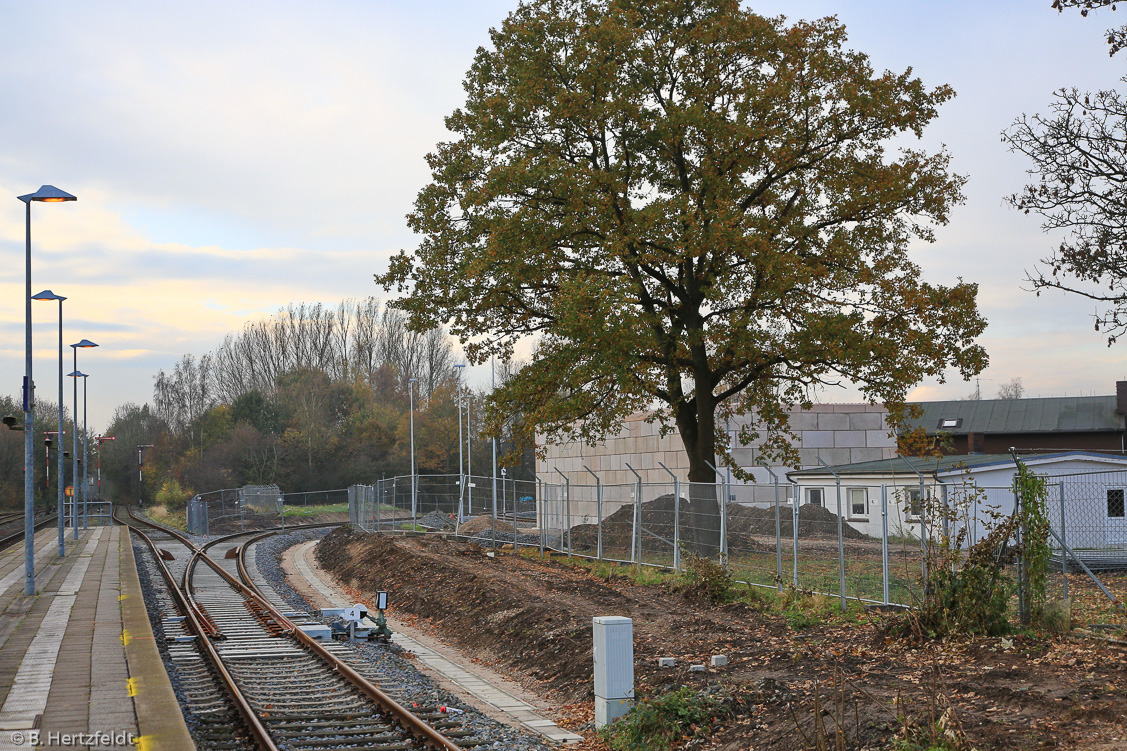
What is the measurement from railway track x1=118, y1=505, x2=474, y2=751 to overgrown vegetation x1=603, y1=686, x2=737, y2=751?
153 cm

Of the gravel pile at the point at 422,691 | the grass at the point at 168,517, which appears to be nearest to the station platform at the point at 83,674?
the gravel pile at the point at 422,691

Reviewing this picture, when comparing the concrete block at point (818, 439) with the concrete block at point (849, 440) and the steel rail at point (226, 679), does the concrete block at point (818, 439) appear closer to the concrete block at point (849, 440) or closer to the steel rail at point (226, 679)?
the concrete block at point (849, 440)

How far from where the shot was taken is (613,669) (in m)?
10.3

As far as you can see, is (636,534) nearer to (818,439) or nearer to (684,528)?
(684,528)

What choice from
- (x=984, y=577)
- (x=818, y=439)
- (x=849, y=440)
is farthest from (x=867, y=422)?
(x=984, y=577)

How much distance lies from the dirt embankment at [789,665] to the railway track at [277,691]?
6.59 feet

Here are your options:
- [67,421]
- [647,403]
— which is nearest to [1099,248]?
[647,403]

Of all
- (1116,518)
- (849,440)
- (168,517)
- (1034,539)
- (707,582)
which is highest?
(849,440)

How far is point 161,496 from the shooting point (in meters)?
90.4

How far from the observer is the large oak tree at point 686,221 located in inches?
879

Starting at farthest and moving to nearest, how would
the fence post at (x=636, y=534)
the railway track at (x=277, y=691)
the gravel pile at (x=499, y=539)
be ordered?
1. the gravel pile at (x=499, y=539)
2. the fence post at (x=636, y=534)
3. the railway track at (x=277, y=691)

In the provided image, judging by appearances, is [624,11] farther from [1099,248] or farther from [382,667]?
[382,667]

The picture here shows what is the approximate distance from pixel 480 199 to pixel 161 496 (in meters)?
77.0

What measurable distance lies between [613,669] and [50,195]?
17.1m
